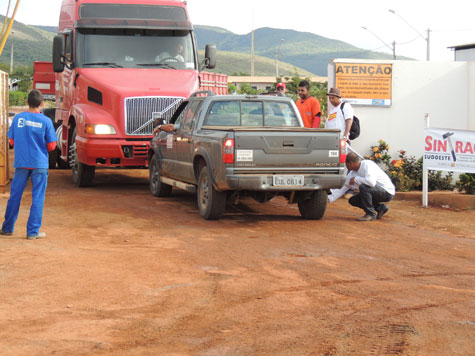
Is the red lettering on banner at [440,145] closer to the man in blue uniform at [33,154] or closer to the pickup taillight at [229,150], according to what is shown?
the pickup taillight at [229,150]

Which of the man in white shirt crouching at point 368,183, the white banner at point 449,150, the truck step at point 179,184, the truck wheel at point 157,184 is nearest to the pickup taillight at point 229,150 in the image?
the truck step at point 179,184

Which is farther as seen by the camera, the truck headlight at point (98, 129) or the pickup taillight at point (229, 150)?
the truck headlight at point (98, 129)

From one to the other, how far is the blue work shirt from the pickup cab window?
10.3 feet

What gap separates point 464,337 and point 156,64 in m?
11.3

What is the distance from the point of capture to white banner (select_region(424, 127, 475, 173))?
13125 mm

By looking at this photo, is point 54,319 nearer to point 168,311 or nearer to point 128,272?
point 168,311

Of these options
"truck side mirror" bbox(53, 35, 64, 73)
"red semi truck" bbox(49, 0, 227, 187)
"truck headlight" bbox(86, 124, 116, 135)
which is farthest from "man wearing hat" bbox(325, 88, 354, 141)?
"truck side mirror" bbox(53, 35, 64, 73)

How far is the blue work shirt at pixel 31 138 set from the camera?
9.23 m

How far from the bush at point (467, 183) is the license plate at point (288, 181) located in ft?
16.4

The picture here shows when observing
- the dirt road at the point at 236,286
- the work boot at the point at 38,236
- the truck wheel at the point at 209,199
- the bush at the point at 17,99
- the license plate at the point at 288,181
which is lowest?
the dirt road at the point at 236,286

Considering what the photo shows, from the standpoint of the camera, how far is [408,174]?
50.9ft

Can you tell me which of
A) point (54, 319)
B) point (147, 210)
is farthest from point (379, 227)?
point (54, 319)

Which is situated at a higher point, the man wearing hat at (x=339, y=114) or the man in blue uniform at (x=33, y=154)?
the man wearing hat at (x=339, y=114)

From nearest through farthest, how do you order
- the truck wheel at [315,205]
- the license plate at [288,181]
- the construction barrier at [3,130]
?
the license plate at [288,181] < the truck wheel at [315,205] < the construction barrier at [3,130]
